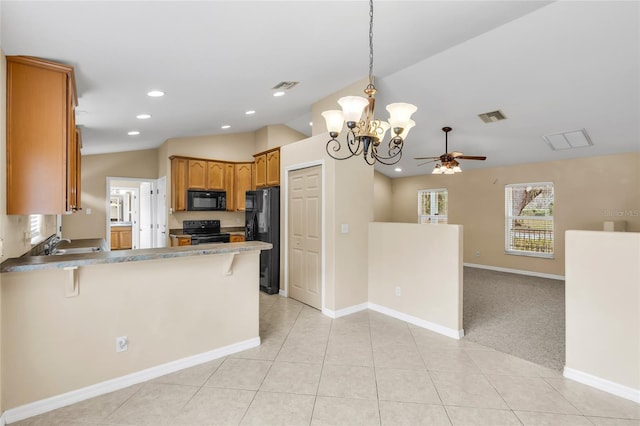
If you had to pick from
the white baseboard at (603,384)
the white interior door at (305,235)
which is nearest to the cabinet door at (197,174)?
the white interior door at (305,235)

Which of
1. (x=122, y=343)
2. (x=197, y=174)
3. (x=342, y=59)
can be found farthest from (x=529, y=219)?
(x=122, y=343)

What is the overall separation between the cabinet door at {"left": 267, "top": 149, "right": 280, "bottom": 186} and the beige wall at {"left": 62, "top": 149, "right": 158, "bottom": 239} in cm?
332

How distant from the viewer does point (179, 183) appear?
604 cm

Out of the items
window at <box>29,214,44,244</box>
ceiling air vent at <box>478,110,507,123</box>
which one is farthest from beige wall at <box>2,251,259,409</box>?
ceiling air vent at <box>478,110,507,123</box>

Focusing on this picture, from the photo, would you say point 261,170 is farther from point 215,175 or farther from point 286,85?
point 286,85

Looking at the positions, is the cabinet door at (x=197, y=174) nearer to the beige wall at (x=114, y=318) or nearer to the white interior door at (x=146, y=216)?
the white interior door at (x=146, y=216)

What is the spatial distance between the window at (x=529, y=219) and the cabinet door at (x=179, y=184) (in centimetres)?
660

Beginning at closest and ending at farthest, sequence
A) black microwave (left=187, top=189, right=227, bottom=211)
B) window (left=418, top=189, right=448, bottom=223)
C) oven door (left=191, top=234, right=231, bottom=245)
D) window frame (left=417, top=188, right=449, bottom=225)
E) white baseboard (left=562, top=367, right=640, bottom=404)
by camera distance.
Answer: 1. white baseboard (left=562, top=367, right=640, bottom=404)
2. oven door (left=191, top=234, right=231, bottom=245)
3. black microwave (left=187, top=189, right=227, bottom=211)
4. window frame (left=417, top=188, right=449, bottom=225)
5. window (left=418, top=189, right=448, bottom=223)

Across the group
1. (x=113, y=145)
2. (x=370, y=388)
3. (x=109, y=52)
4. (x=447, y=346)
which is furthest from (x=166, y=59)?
(x=113, y=145)

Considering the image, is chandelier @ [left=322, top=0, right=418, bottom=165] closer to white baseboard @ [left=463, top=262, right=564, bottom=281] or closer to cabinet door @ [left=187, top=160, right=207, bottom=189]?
cabinet door @ [left=187, top=160, right=207, bottom=189]

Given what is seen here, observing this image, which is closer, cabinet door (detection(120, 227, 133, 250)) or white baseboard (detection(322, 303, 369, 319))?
white baseboard (detection(322, 303, 369, 319))

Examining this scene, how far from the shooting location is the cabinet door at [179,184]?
6.02 m

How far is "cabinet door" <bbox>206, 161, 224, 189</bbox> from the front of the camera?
6383 mm

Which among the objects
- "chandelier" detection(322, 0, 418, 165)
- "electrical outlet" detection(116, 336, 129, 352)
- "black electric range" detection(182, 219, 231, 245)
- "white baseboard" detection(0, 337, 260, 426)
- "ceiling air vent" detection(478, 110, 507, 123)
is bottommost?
"white baseboard" detection(0, 337, 260, 426)
